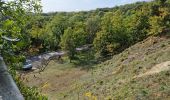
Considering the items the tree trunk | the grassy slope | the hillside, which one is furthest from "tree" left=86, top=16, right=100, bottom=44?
the tree trunk

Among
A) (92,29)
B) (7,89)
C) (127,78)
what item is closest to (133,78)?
(127,78)

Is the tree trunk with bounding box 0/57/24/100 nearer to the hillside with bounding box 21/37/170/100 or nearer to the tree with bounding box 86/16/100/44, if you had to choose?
the hillside with bounding box 21/37/170/100

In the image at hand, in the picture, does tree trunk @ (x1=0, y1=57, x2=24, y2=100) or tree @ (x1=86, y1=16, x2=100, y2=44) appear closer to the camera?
tree trunk @ (x1=0, y1=57, x2=24, y2=100)

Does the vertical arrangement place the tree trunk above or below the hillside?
above

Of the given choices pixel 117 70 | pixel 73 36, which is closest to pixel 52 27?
pixel 73 36

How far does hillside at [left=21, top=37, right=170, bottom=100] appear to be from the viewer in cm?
3647

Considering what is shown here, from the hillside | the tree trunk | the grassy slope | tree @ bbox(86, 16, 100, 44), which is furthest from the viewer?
tree @ bbox(86, 16, 100, 44)

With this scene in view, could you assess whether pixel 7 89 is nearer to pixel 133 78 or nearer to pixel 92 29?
pixel 133 78

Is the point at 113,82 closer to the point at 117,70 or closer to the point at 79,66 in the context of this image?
the point at 117,70

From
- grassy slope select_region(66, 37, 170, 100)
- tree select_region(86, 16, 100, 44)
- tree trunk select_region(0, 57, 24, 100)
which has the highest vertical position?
tree trunk select_region(0, 57, 24, 100)

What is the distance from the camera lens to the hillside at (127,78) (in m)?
36.5

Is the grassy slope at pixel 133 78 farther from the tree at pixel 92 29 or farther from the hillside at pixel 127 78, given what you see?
the tree at pixel 92 29

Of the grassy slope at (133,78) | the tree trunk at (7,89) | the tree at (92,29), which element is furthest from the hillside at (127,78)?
the tree at (92,29)

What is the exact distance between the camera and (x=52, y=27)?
95062 millimetres
